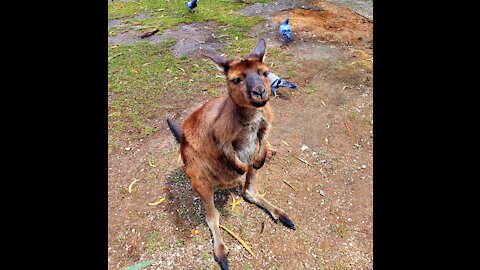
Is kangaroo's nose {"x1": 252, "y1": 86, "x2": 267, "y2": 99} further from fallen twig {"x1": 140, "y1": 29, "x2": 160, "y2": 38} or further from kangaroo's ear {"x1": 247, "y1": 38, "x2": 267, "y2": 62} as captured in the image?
fallen twig {"x1": 140, "y1": 29, "x2": 160, "y2": 38}

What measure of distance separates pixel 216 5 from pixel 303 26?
2.82 meters

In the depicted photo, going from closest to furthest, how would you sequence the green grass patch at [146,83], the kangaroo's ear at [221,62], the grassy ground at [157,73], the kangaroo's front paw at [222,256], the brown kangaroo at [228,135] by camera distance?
the brown kangaroo at [228,135]
the kangaroo's ear at [221,62]
the kangaroo's front paw at [222,256]
the green grass patch at [146,83]
the grassy ground at [157,73]

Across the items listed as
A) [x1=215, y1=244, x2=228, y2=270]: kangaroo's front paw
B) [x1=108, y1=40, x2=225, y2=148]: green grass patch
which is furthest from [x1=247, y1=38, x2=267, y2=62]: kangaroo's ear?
[x1=108, y1=40, x2=225, y2=148]: green grass patch

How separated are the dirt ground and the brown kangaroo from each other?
0.25m

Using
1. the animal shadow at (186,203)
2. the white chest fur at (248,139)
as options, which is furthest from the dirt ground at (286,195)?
the white chest fur at (248,139)

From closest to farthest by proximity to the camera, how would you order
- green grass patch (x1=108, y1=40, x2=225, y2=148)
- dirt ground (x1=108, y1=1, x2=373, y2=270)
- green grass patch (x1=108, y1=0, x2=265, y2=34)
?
dirt ground (x1=108, y1=1, x2=373, y2=270) < green grass patch (x1=108, y1=40, x2=225, y2=148) < green grass patch (x1=108, y1=0, x2=265, y2=34)

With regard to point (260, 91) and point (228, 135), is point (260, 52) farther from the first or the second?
point (228, 135)

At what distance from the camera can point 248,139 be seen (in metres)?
3.13

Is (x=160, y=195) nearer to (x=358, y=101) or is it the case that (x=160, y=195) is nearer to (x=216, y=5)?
(x=358, y=101)

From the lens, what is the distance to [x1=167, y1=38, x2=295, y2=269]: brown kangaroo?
8.83 ft

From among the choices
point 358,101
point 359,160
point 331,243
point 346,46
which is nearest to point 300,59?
point 346,46

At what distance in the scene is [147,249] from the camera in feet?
11.1

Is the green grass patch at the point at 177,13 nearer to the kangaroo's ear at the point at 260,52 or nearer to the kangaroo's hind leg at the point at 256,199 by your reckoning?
the kangaroo's ear at the point at 260,52

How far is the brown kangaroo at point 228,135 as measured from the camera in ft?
8.83
